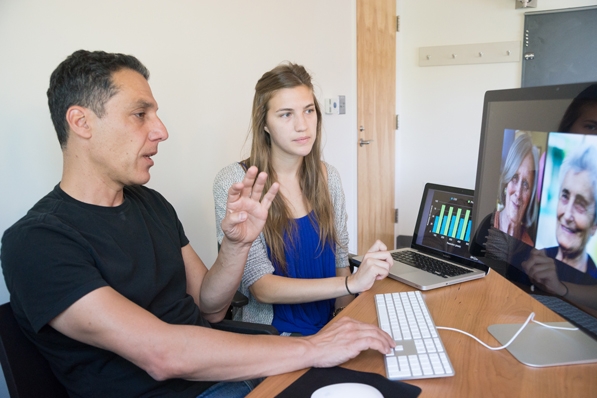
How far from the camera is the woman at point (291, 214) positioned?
1487 millimetres

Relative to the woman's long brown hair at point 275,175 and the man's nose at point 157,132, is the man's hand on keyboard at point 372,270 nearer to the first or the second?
the woman's long brown hair at point 275,175

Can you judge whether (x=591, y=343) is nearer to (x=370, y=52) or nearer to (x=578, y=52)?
(x=370, y=52)

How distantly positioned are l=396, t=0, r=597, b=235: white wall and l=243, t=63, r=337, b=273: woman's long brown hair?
2.72m

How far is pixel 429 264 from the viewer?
1493 millimetres

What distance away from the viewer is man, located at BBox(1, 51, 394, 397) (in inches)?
35.2

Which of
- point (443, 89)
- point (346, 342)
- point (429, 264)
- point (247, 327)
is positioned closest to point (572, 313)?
point (346, 342)

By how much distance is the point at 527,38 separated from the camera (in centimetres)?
375

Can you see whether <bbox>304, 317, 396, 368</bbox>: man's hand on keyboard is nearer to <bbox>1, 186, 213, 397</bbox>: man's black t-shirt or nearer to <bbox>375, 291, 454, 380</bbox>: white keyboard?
<bbox>375, 291, 454, 380</bbox>: white keyboard

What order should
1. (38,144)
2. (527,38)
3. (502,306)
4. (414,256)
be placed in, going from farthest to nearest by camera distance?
(527,38) < (414,256) < (38,144) < (502,306)

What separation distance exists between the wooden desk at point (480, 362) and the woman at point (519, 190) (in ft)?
0.78

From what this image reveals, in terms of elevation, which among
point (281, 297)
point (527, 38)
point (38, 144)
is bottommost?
point (281, 297)

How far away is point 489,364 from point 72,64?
1084 mm

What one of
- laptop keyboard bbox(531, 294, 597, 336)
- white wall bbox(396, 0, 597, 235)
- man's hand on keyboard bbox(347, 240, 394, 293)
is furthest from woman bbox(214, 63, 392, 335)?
white wall bbox(396, 0, 597, 235)

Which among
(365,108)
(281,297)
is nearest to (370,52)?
(365,108)
